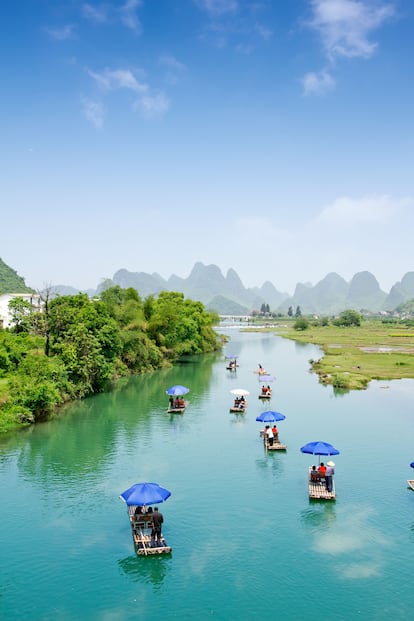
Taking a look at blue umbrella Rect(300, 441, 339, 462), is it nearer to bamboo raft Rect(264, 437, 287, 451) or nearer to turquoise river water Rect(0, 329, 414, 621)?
turquoise river water Rect(0, 329, 414, 621)

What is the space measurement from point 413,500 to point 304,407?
2202 centimetres

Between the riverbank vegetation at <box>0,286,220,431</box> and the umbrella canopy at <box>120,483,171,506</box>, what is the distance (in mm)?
20202

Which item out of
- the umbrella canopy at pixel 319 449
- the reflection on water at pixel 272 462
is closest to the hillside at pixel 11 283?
the reflection on water at pixel 272 462

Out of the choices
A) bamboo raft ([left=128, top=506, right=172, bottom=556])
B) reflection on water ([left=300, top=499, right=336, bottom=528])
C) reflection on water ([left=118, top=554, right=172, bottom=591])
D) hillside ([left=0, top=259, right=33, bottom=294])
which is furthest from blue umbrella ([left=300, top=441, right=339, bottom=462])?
hillside ([left=0, top=259, right=33, bottom=294])

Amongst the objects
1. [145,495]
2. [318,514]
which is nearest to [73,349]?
[145,495]

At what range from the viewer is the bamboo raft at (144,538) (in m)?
19.8

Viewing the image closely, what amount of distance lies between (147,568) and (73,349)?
32447 millimetres

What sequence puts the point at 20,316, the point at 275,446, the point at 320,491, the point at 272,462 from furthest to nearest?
the point at 20,316 → the point at 275,446 → the point at 272,462 → the point at 320,491

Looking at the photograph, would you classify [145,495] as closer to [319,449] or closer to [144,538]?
[144,538]

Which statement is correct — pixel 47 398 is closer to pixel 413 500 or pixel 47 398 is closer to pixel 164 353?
pixel 413 500

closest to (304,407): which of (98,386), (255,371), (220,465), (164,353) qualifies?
(220,465)

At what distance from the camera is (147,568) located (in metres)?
19.1

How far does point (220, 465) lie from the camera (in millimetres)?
30516

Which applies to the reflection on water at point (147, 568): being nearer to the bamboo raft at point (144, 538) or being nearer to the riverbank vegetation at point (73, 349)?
the bamboo raft at point (144, 538)
